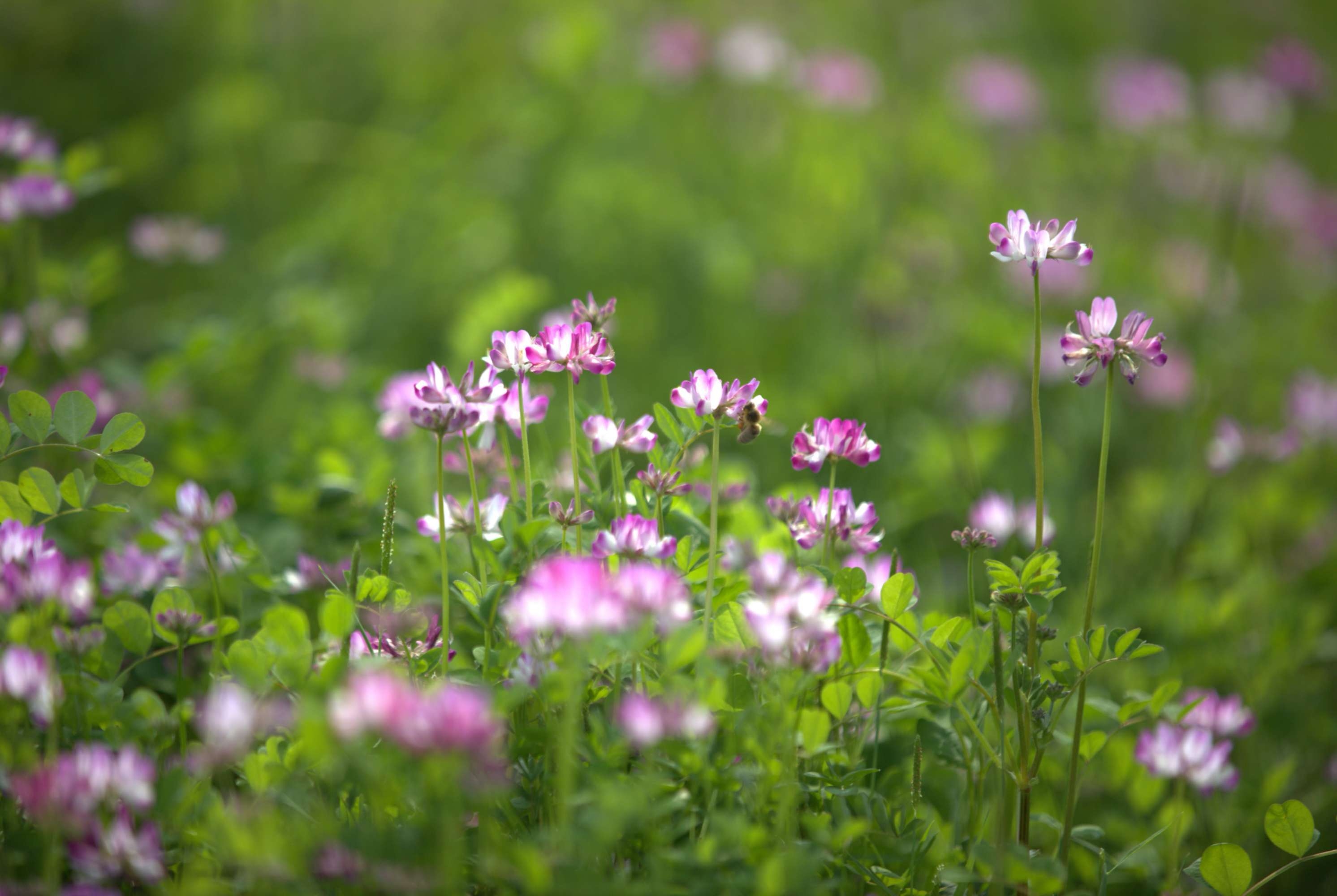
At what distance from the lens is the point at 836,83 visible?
364 centimetres

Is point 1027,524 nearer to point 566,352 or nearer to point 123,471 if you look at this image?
point 566,352

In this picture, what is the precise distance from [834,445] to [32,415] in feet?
2.79

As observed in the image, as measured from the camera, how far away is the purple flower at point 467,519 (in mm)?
1048

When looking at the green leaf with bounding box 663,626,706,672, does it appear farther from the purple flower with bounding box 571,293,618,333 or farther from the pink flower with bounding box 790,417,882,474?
the purple flower with bounding box 571,293,618,333

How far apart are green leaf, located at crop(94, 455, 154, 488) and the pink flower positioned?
69 cm

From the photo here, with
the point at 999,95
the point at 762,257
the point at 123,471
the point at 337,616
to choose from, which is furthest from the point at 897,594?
the point at 999,95

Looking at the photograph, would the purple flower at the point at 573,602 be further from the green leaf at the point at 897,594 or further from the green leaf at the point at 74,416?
the green leaf at the point at 74,416

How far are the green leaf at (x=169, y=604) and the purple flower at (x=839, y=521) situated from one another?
0.62m

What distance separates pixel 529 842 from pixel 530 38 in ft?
11.9

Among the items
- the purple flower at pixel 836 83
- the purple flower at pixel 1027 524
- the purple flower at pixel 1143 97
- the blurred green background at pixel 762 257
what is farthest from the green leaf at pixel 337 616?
the purple flower at pixel 1143 97

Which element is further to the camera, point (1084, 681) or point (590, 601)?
point (1084, 681)

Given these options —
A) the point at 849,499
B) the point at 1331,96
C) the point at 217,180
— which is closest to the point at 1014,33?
the point at 1331,96

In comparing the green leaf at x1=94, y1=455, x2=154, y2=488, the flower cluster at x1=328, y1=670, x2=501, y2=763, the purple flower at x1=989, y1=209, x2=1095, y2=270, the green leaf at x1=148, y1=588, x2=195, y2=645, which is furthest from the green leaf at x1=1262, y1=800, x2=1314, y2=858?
the green leaf at x1=94, y1=455, x2=154, y2=488

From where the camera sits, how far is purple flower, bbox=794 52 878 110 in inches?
143
